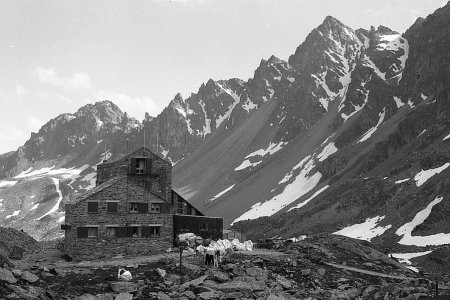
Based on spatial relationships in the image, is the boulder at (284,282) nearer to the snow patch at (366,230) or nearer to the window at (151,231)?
the window at (151,231)

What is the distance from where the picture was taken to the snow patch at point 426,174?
148 metres

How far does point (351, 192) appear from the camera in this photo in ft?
552

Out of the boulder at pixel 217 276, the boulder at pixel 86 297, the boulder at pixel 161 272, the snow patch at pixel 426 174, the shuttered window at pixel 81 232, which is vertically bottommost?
the boulder at pixel 86 297

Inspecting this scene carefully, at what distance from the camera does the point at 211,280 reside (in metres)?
41.7

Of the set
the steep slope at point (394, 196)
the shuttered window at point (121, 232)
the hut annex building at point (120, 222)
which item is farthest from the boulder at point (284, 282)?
the steep slope at point (394, 196)

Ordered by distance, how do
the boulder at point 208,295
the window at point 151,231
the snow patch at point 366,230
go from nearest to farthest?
the boulder at point 208,295 < the window at point 151,231 < the snow patch at point 366,230

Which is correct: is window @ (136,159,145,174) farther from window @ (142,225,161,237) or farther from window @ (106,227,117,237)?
window @ (106,227,117,237)

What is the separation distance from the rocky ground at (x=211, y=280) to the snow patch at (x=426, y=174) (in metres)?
96.4

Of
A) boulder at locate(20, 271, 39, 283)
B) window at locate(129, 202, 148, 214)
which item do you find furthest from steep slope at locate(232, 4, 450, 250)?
boulder at locate(20, 271, 39, 283)

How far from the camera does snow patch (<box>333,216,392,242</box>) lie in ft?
427

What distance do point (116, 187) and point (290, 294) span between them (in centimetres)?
2272

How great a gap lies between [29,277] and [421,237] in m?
98.7

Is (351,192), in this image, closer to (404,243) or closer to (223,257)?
(404,243)

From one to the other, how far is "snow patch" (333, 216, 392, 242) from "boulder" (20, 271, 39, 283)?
328ft
